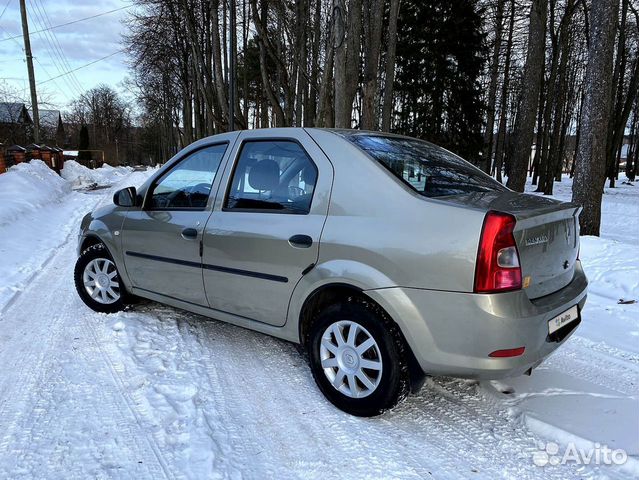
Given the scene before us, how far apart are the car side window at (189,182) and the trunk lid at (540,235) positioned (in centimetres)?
198

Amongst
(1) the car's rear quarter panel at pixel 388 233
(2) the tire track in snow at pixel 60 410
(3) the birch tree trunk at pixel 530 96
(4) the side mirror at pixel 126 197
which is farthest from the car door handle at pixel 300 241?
(3) the birch tree trunk at pixel 530 96

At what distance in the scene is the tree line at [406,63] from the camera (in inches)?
411

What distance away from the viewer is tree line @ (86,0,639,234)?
10.4 metres

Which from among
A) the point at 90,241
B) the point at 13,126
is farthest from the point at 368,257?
the point at 13,126

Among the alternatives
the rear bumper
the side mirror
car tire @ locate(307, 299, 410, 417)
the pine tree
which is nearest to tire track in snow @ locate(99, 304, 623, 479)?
car tire @ locate(307, 299, 410, 417)

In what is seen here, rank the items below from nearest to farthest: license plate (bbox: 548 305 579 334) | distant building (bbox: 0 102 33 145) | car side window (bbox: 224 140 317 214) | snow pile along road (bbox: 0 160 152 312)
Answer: license plate (bbox: 548 305 579 334)
car side window (bbox: 224 140 317 214)
snow pile along road (bbox: 0 160 152 312)
distant building (bbox: 0 102 33 145)

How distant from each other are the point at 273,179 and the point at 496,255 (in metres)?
1.69

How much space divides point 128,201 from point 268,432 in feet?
8.66

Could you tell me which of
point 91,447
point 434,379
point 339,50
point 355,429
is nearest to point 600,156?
point 339,50

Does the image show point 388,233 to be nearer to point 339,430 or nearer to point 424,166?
point 424,166

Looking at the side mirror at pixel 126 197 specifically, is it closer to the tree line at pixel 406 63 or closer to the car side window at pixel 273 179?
the car side window at pixel 273 179

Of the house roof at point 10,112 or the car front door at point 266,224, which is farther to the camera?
the house roof at point 10,112

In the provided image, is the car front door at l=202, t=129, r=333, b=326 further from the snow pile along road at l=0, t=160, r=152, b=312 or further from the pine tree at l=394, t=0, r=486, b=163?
the pine tree at l=394, t=0, r=486, b=163
